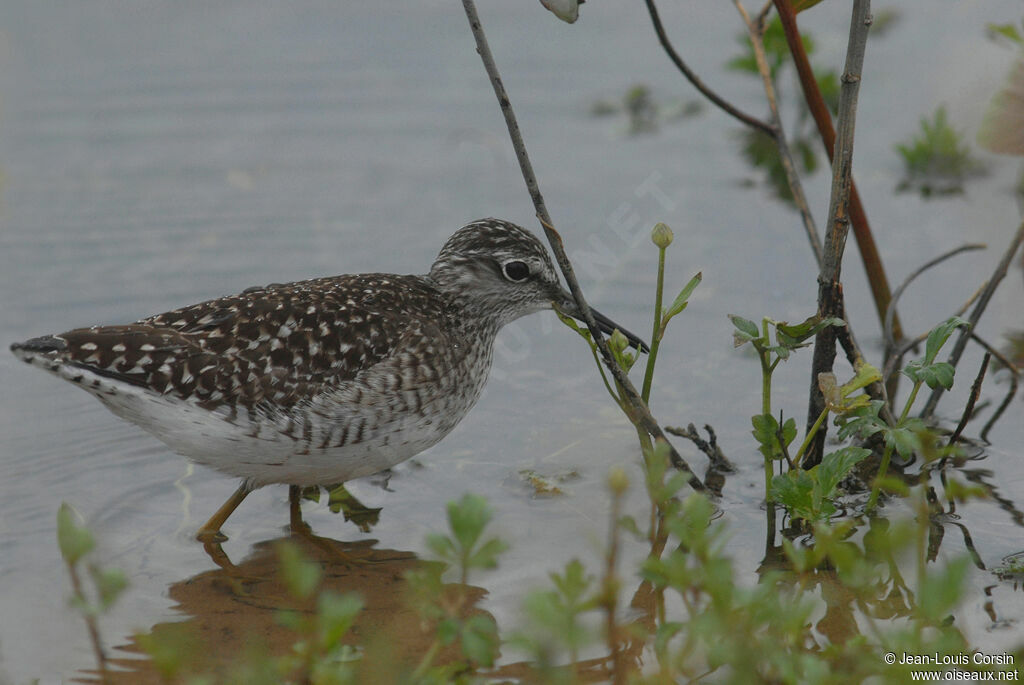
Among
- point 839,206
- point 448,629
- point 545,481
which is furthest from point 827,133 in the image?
point 448,629

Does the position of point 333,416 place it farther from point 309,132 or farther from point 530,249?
point 309,132

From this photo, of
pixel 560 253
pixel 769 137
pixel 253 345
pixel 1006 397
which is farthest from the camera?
pixel 769 137

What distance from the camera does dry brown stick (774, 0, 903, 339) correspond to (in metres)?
6.59

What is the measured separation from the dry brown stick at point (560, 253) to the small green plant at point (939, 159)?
5.16 meters

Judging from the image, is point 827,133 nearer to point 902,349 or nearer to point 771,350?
point 902,349

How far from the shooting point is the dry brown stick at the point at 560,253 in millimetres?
5902

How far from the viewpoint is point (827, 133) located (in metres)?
6.92

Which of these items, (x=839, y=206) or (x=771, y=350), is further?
(x=839, y=206)

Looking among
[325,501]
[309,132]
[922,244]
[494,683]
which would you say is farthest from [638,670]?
[309,132]

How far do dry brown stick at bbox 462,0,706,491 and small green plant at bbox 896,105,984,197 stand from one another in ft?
16.9

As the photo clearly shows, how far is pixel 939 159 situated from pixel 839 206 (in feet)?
16.1

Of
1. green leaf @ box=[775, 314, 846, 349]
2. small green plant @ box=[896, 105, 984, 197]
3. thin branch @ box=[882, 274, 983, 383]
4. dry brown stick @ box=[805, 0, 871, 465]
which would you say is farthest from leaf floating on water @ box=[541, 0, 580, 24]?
small green plant @ box=[896, 105, 984, 197]

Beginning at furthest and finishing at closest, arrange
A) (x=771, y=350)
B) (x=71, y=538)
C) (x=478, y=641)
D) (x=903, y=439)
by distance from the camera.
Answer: (x=771, y=350)
(x=903, y=439)
(x=478, y=641)
(x=71, y=538)

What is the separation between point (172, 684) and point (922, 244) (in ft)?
22.6
